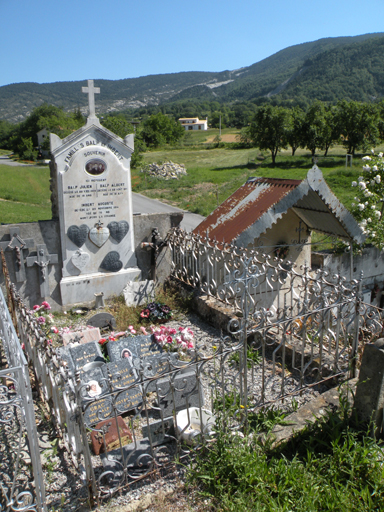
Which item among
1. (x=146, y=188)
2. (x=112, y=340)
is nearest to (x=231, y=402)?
(x=112, y=340)

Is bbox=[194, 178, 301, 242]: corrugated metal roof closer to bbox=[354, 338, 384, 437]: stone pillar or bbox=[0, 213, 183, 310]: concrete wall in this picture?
bbox=[0, 213, 183, 310]: concrete wall

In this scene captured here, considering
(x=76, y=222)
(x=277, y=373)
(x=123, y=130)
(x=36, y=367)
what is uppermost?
(x=123, y=130)

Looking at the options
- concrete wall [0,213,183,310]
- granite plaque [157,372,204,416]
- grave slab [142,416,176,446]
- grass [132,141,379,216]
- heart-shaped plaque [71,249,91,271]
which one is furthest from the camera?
grass [132,141,379,216]

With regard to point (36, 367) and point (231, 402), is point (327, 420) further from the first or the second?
point (36, 367)

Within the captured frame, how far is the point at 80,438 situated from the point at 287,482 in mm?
1552

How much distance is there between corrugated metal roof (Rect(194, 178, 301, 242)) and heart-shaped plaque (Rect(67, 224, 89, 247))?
2137 mm

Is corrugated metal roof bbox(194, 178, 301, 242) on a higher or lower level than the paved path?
higher

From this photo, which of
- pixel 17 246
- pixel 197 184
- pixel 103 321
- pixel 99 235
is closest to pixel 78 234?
pixel 99 235

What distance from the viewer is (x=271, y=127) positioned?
3888 cm

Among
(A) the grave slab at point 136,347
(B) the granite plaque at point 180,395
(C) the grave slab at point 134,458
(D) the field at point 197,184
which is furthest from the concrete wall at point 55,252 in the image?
(D) the field at point 197,184

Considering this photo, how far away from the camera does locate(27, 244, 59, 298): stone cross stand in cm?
681

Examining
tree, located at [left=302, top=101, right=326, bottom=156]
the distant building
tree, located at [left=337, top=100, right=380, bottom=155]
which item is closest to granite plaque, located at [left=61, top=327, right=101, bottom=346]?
tree, located at [left=337, top=100, right=380, bottom=155]

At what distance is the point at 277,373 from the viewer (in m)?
4.87

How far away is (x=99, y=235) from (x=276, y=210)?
311 cm
